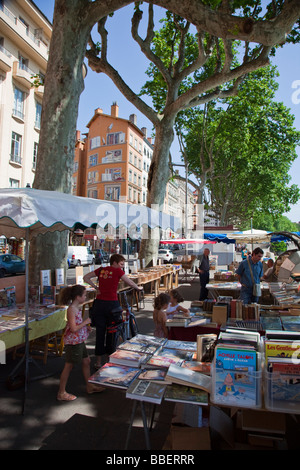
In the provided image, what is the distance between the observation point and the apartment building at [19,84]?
23.0 m

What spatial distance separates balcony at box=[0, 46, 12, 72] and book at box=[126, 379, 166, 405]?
83.9 feet

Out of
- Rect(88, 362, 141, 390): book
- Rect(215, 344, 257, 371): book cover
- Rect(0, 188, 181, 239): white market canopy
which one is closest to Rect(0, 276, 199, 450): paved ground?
Rect(88, 362, 141, 390): book

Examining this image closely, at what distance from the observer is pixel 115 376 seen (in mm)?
2924

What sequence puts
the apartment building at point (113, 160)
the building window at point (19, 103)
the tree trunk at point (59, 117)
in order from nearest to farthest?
the tree trunk at point (59, 117)
the building window at point (19, 103)
the apartment building at point (113, 160)

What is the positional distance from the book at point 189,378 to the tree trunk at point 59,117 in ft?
14.9

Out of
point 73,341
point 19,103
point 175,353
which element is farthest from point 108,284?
point 19,103

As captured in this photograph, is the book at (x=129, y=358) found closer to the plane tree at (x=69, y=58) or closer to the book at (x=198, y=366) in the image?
the book at (x=198, y=366)

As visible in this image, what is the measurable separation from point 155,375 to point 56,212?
233 cm

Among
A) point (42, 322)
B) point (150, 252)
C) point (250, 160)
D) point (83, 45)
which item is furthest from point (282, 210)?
point (42, 322)

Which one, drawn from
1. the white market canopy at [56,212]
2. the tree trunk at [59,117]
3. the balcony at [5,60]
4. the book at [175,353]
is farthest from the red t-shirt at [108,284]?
the balcony at [5,60]

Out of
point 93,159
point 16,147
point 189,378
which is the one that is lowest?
point 189,378

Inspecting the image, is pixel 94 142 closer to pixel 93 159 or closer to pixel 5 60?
pixel 93 159

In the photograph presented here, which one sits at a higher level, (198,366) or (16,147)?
(16,147)
